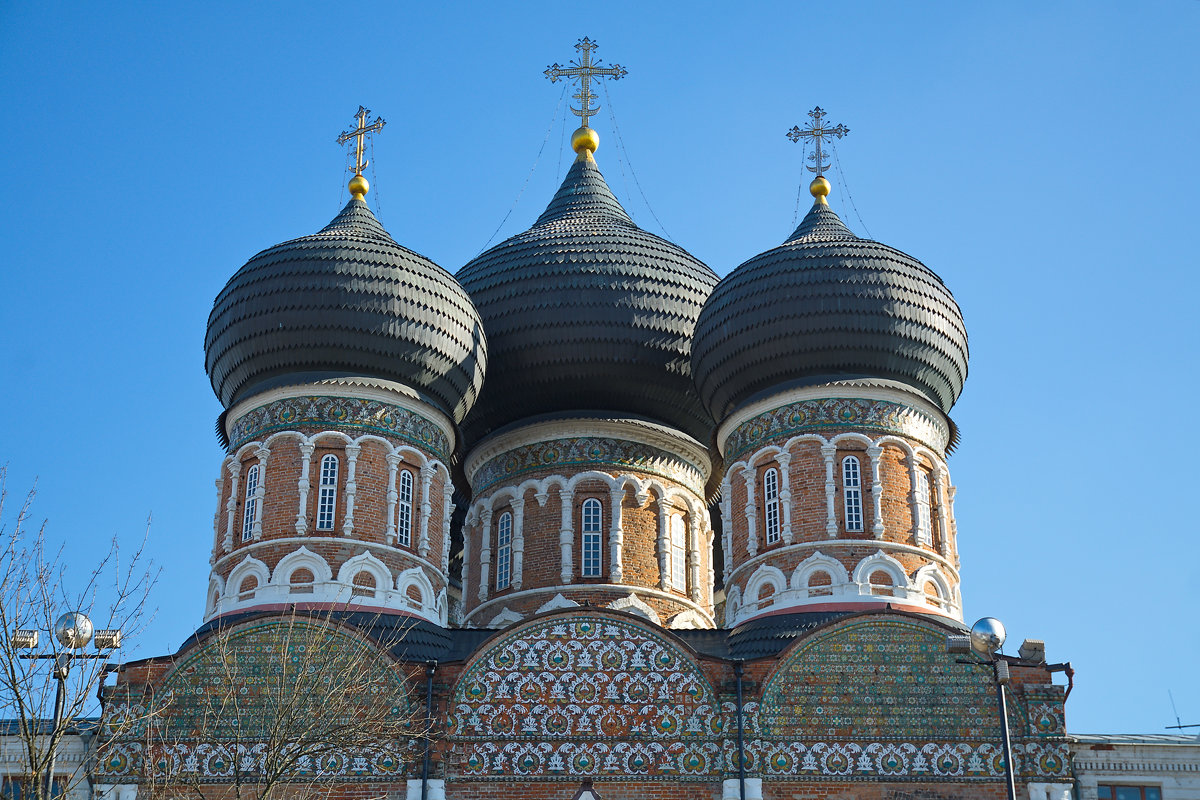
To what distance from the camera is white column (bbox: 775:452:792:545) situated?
19.0m

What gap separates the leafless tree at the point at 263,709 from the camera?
51.8ft

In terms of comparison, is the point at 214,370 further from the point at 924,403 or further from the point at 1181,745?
the point at 1181,745

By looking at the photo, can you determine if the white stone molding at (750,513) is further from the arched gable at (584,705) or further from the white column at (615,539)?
the arched gable at (584,705)

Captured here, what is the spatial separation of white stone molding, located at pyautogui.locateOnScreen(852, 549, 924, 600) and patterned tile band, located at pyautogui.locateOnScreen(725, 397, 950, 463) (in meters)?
1.68

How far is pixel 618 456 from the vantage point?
70.9 ft

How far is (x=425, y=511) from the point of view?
19281mm

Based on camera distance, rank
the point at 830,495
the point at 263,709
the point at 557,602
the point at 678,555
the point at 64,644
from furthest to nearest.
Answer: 1. the point at 678,555
2. the point at 557,602
3. the point at 830,495
4. the point at 263,709
5. the point at 64,644

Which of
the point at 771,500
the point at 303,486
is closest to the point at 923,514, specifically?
the point at 771,500

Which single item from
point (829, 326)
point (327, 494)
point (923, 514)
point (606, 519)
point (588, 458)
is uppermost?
Answer: point (829, 326)

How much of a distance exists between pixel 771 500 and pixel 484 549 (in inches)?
174

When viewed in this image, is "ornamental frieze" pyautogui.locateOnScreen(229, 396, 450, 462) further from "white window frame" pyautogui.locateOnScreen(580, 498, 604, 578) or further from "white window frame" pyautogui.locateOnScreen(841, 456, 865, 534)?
"white window frame" pyautogui.locateOnScreen(841, 456, 865, 534)

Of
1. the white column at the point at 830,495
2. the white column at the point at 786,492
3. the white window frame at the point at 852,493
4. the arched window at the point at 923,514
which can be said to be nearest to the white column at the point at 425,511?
the white column at the point at 786,492

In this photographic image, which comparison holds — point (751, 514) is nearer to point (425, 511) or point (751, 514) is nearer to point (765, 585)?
point (765, 585)

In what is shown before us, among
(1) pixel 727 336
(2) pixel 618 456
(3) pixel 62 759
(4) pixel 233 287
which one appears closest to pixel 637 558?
(2) pixel 618 456
